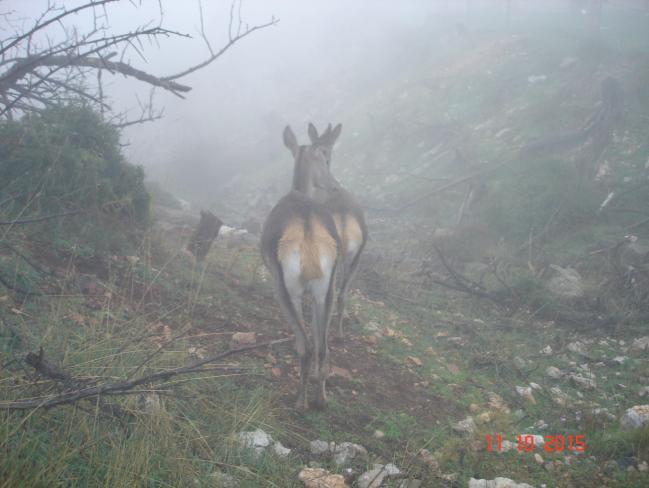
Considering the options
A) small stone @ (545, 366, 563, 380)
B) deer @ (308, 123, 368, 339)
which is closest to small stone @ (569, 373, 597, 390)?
small stone @ (545, 366, 563, 380)

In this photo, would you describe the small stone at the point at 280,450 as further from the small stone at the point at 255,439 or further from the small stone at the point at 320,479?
the small stone at the point at 320,479

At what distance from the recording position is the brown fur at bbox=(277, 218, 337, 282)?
405 cm

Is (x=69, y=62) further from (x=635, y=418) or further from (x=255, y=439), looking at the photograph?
(x=635, y=418)

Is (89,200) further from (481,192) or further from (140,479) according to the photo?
(481,192)

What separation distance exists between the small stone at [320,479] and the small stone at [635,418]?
234cm

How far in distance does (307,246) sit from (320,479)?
1857 mm

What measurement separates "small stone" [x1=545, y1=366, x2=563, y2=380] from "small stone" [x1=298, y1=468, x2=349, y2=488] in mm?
3171

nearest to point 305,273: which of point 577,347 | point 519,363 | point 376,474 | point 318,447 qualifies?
point 318,447

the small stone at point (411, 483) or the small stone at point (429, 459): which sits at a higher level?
the small stone at point (411, 483)

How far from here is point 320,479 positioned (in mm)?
2795

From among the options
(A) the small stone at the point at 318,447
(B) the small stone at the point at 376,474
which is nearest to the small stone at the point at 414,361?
(A) the small stone at the point at 318,447

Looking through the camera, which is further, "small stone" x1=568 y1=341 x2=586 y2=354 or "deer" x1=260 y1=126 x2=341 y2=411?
"small stone" x1=568 y1=341 x2=586 y2=354

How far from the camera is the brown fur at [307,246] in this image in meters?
4.05

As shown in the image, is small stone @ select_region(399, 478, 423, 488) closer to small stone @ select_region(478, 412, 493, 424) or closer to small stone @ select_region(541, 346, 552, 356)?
small stone @ select_region(478, 412, 493, 424)
